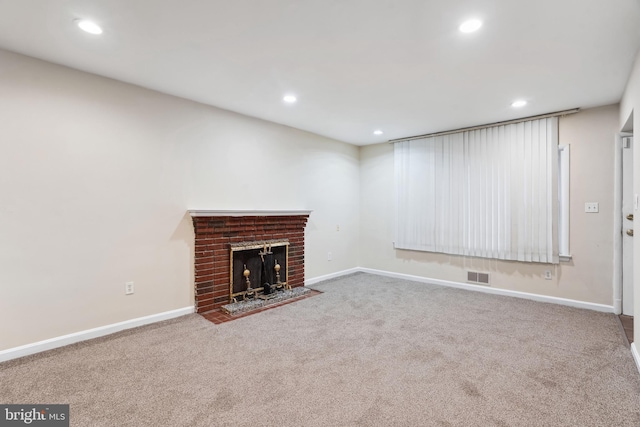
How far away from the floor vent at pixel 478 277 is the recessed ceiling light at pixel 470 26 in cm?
349

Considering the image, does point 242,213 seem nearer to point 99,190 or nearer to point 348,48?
point 99,190

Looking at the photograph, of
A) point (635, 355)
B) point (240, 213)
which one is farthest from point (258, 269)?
point (635, 355)

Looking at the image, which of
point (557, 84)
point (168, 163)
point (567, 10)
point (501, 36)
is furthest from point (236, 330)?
point (557, 84)

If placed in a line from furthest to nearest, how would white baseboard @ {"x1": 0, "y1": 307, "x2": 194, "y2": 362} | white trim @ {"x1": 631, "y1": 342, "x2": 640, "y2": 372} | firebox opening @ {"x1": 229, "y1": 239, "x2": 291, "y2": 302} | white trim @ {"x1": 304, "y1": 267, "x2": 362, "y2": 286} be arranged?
white trim @ {"x1": 304, "y1": 267, "x2": 362, "y2": 286} → firebox opening @ {"x1": 229, "y1": 239, "x2": 291, "y2": 302} → white baseboard @ {"x1": 0, "y1": 307, "x2": 194, "y2": 362} → white trim @ {"x1": 631, "y1": 342, "x2": 640, "y2": 372}

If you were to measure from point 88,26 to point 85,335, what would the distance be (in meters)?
2.58

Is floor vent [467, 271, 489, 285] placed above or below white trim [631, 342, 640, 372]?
above

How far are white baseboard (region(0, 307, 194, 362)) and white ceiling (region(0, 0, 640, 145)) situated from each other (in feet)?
7.90

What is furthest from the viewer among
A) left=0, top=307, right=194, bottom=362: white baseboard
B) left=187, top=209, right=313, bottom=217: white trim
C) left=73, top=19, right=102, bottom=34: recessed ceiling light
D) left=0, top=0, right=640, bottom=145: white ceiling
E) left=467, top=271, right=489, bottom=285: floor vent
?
left=467, top=271, right=489, bottom=285: floor vent

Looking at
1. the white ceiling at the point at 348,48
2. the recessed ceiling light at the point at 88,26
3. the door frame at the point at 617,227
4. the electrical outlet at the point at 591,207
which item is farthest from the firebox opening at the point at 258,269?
the door frame at the point at 617,227

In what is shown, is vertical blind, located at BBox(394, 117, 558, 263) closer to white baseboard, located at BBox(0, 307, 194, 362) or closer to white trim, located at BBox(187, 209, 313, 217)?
white trim, located at BBox(187, 209, 313, 217)

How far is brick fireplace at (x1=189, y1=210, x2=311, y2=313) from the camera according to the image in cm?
355

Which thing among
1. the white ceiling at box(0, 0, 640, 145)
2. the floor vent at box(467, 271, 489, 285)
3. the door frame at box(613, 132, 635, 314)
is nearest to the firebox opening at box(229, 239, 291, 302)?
the white ceiling at box(0, 0, 640, 145)

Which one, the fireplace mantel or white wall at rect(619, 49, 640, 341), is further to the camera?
the fireplace mantel

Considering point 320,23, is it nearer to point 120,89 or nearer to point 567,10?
point 567,10
